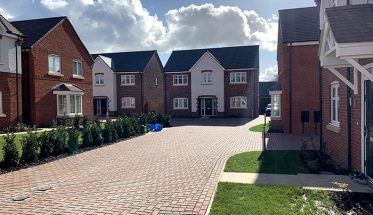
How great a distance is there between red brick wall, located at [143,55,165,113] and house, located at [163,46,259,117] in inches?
103

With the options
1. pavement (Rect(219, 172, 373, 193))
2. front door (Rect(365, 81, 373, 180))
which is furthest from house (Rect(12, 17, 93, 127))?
front door (Rect(365, 81, 373, 180))

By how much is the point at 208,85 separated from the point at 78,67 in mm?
16445

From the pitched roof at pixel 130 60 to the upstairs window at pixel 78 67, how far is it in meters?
11.7

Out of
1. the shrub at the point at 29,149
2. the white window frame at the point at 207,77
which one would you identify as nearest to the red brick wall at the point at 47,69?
the shrub at the point at 29,149

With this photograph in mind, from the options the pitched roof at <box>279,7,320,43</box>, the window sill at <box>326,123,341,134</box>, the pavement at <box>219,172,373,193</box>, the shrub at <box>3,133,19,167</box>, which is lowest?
the pavement at <box>219,172,373,193</box>

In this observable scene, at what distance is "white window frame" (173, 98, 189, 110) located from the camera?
125 feet

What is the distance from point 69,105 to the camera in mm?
24281

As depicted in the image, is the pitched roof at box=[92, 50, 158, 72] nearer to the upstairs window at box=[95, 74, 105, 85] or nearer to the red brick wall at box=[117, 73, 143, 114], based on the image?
the red brick wall at box=[117, 73, 143, 114]

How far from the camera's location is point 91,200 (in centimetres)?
634

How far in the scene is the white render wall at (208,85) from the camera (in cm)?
3659

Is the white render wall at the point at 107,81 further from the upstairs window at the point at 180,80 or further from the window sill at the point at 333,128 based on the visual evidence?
the window sill at the point at 333,128

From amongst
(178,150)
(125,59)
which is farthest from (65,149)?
(125,59)

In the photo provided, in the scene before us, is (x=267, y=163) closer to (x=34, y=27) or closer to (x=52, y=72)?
(x=52, y=72)

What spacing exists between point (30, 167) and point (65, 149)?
8.47 ft
